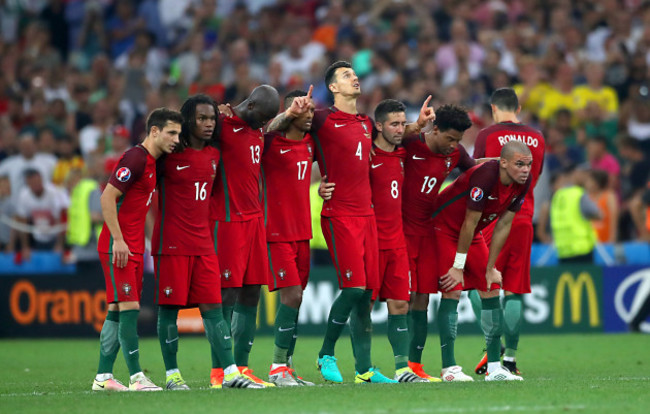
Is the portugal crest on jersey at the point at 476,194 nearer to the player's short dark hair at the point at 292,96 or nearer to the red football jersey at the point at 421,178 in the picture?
the red football jersey at the point at 421,178

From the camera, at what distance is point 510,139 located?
11578 mm

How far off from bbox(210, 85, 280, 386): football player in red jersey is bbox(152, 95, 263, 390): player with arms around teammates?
17 cm

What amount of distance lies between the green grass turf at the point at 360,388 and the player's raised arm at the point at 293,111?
2.49 meters

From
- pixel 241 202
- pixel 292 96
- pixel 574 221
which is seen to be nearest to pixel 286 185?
pixel 241 202

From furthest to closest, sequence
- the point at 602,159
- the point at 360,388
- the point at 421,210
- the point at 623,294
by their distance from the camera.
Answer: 1. the point at 602,159
2. the point at 623,294
3. the point at 421,210
4. the point at 360,388

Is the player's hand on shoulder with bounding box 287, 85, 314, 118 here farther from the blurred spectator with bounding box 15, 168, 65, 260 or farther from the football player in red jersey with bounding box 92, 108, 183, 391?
the blurred spectator with bounding box 15, 168, 65, 260

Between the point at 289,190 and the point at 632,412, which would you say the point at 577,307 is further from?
the point at 632,412

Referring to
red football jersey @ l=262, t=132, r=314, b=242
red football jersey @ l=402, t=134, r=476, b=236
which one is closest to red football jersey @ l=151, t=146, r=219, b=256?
red football jersey @ l=262, t=132, r=314, b=242

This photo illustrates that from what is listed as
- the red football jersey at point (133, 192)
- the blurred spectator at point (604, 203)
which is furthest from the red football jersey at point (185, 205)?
the blurred spectator at point (604, 203)

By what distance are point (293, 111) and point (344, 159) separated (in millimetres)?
703

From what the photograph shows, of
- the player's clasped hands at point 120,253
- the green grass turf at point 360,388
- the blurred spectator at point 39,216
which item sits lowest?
the green grass turf at point 360,388

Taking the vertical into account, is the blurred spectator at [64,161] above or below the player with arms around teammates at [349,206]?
above

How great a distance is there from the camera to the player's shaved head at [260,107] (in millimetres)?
10109

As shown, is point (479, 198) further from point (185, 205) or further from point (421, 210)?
point (185, 205)
